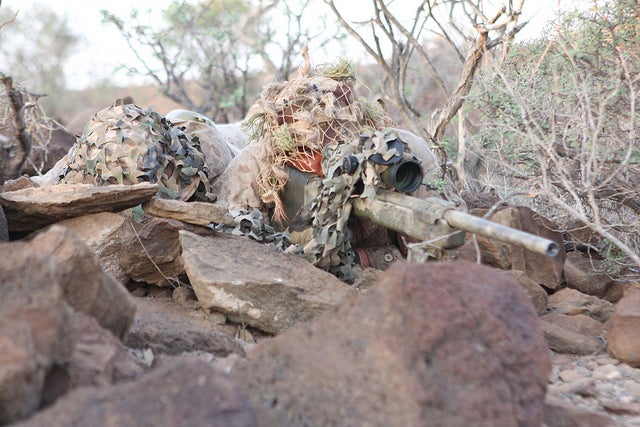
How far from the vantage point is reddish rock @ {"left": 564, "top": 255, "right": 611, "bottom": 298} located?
4.21 meters

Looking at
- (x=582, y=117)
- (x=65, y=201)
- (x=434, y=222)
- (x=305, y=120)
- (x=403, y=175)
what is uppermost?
(x=582, y=117)

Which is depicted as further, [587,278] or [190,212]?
[587,278]

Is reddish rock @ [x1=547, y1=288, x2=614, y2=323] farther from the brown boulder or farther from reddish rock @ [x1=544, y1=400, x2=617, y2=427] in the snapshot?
reddish rock @ [x1=544, y1=400, x2=617, y2=427]

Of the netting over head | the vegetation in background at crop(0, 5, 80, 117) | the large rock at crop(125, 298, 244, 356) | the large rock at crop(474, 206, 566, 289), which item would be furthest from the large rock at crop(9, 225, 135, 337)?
the vegetation in background at crop(0, 5, 80, 117)

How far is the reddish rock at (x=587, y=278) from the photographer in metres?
4.21

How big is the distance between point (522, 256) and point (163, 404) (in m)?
3.05

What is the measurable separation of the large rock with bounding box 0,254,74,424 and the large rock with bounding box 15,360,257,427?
10cm

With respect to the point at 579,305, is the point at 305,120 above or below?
above

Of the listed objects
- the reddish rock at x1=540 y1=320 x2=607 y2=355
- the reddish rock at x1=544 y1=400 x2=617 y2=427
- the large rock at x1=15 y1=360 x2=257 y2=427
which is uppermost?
the large rock at x1=15 y1=360 x2=257 y2=427

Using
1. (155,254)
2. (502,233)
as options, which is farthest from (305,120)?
(502,233)

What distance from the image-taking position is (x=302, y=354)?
6.86 feet

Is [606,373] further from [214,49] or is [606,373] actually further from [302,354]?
[214,49]

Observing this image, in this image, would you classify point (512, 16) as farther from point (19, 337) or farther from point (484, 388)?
point (19, 337)

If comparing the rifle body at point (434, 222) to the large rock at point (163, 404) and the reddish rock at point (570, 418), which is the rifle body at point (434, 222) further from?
the large rock at point (163, 404)
